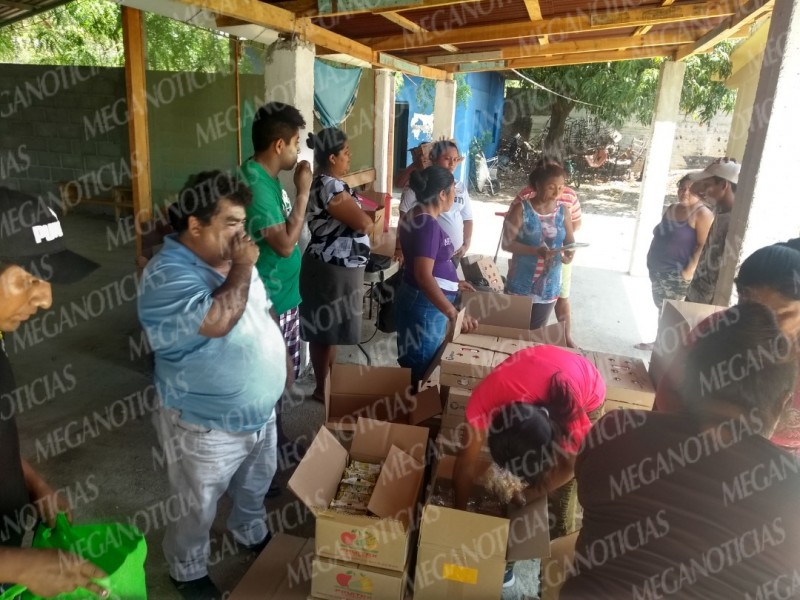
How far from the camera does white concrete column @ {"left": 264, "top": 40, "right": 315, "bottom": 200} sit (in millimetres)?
3609

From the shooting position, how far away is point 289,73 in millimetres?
3627

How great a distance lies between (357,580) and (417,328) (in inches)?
52.6

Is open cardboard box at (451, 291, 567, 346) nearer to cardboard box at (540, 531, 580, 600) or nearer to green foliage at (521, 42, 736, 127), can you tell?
cardboard box at (540, 531, 580, 600)

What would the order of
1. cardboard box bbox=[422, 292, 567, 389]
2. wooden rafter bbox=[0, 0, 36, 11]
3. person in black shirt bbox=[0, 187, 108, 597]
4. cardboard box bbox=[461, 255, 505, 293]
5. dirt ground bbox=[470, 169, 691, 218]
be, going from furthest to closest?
dirt ground bbox=[470, 169, 691, 218]
wooden rafter bbox=[0, 0, 36, 11]
cardboard box bbox=[461, 255, 505, 293]
cardboard box bbox=[422, 292, 567, 389]
person in black shirt bbox=[0, 187, 108, 597]

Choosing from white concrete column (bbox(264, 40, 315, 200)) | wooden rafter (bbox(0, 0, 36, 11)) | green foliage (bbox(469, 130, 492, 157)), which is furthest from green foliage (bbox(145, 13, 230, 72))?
green foliage (bbox(469, 130, 492, 157))

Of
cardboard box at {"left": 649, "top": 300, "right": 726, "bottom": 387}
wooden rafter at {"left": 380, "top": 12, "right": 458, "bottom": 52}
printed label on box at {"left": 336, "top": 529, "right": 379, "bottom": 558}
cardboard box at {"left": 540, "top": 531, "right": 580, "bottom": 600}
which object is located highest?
wooden rafter at {"left": 380, "top": 12, "right": 458, "bottom": 52}

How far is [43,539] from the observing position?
135 cm

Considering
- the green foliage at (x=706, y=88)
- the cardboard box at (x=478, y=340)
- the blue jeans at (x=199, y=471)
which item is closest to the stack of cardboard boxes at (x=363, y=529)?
the blue jeans at (x=199, y=471)

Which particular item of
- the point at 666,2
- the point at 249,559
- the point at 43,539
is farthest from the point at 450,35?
the point at 43,539

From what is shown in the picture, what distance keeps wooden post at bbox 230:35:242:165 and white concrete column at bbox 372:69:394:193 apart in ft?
7.44

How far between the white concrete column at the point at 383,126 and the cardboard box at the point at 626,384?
5252mm

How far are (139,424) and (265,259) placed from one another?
1.47 m

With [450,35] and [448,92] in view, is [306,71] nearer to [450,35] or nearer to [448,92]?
[450,35]

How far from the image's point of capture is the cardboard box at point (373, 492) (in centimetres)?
187
